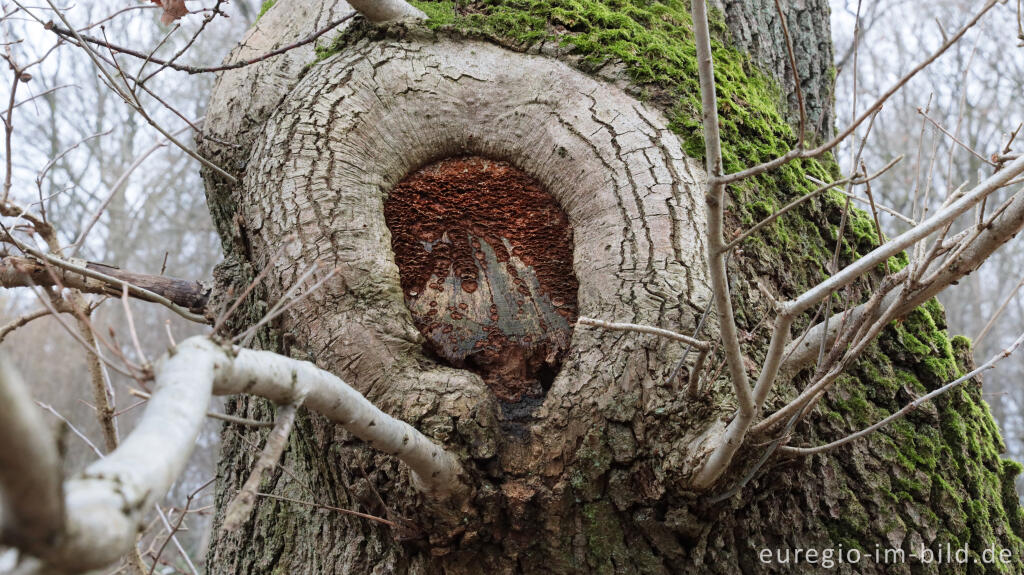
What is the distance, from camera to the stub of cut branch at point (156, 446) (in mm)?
640

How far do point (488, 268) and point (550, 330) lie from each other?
0.29 meters

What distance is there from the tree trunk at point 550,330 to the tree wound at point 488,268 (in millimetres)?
12

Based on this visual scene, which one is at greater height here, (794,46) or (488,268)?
(794,46)

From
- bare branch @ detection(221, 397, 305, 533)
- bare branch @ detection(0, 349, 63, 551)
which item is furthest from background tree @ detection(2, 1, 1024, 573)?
bare branch @ detection(0, 349, 63, 551)

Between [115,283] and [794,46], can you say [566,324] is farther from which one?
[794,46]

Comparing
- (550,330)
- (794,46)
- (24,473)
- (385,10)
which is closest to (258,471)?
(24,473)

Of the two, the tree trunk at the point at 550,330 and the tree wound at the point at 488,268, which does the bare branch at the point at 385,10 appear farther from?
the tree wound at the point at 488,268

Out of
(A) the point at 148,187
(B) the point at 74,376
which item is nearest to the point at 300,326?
(A) the point at 148,187

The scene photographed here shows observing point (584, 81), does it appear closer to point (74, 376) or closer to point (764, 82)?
point (764, 82)

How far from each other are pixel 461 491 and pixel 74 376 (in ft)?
48.8

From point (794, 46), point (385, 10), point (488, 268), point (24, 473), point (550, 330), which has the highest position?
point (794, 46)

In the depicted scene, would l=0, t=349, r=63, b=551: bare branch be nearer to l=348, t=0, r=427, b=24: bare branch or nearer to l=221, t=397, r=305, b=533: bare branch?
l=221, t=397, r=305, b=533: bare branch

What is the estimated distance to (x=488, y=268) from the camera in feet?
7.09

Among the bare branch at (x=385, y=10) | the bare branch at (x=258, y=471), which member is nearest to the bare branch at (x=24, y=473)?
the bare branch at (x=258, y=471)
